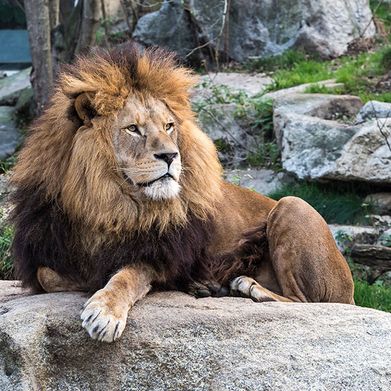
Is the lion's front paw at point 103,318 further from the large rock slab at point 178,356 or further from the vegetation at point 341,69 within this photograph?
the vegetation at point 341,69

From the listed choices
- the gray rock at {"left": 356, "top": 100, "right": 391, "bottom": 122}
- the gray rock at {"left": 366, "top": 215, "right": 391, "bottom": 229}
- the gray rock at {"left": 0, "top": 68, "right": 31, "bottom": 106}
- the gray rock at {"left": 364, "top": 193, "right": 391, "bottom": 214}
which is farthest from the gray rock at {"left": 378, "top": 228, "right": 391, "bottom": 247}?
the gray rock at {"left": 0, "top": 68, "right": 31, "bottom": 106}

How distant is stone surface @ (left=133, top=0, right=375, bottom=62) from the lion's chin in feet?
27.0

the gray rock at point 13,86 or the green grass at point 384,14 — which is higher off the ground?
the green grass at point 384,14

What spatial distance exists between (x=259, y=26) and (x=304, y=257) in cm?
831

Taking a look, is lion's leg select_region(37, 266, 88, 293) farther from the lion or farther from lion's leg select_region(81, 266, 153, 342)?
lion's leg select_region(81, 266, 153, 342)

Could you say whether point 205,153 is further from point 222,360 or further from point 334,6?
point 334,6

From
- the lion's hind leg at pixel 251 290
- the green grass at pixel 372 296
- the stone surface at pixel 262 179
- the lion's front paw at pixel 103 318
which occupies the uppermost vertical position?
the lion's front paw at pixel 103 318

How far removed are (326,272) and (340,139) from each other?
3.99m

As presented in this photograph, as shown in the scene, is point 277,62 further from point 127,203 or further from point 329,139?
point 127,203

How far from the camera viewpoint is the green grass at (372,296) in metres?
6.52

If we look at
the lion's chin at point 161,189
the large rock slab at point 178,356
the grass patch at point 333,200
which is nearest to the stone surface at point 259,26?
the grass patch at point 333,200

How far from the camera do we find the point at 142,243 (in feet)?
14.0

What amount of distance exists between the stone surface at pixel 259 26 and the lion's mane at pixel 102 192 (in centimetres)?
785

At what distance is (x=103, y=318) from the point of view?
12.4 feet
